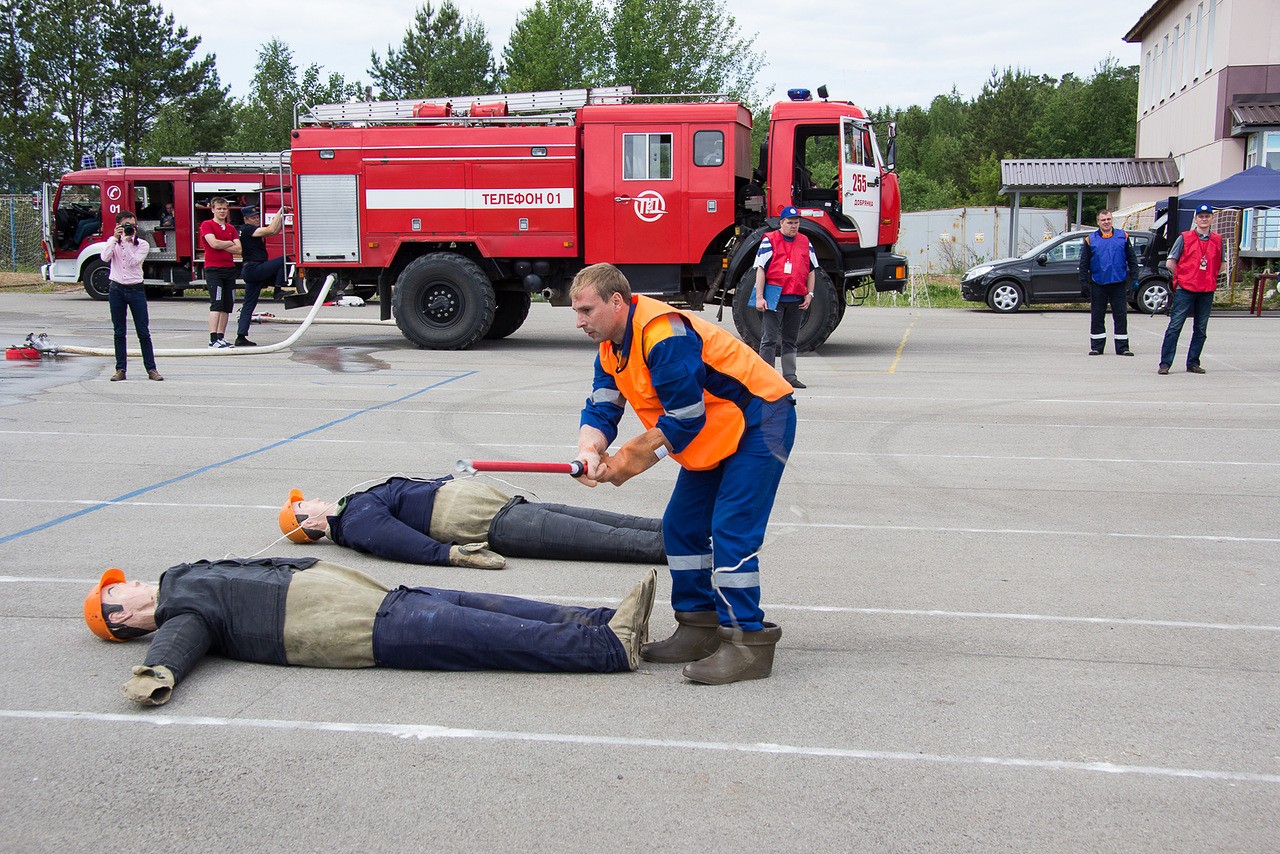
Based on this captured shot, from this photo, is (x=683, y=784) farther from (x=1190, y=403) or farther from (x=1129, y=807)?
(x=1190, y=403)

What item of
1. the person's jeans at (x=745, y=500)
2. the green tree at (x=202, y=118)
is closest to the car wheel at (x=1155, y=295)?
the person's jeans at (x=745, y=500)

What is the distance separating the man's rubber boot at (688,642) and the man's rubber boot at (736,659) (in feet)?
0.68

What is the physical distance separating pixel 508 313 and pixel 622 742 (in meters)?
15.0

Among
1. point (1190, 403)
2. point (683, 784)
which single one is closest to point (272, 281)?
point (1190, 403)

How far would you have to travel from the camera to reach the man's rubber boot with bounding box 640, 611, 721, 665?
4801 millimetres

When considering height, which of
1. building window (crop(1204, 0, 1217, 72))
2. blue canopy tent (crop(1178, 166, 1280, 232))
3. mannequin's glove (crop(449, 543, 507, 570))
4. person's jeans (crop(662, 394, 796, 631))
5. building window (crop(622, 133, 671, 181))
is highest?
building window (crop(1204, 0, 1217, 72))

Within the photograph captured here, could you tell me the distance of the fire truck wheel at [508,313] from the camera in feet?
60.7

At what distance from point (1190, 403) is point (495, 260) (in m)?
9.50

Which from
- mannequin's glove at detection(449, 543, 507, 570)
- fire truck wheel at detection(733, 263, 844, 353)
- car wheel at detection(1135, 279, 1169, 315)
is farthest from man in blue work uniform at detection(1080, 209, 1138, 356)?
mannequin's glove at detection(449, 543, 507, 570)

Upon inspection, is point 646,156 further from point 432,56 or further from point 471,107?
point 432,56

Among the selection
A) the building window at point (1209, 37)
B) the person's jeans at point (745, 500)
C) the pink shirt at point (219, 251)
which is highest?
the building window at point (1209, 37)

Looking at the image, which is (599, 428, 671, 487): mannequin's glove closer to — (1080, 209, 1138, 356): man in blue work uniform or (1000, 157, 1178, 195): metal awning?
(1080, 209, 1138, 356): man in blue work uniform

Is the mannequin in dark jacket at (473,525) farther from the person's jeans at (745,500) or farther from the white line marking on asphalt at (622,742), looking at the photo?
the white line marking on asphalt at (622,742)

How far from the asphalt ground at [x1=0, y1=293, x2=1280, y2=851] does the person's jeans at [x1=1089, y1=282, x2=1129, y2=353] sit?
619 cm
